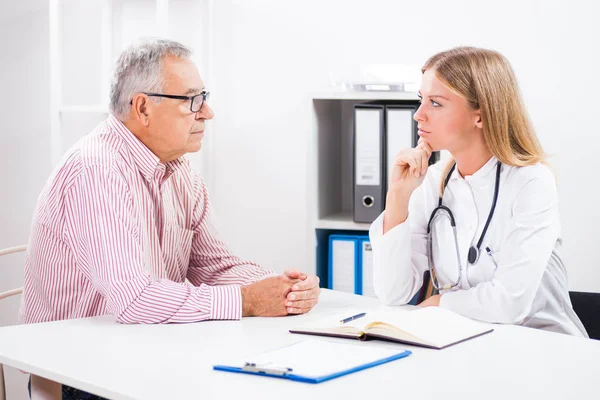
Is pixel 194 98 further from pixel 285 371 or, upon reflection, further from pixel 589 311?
pixel 589 311

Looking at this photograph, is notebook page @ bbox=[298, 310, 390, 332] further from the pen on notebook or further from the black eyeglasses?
the black eyeglasses

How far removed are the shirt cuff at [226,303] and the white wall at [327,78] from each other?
981mm

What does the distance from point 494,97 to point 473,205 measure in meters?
0.28

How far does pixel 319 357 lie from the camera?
1.38m

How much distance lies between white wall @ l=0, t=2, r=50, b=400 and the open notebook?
2.12 metres

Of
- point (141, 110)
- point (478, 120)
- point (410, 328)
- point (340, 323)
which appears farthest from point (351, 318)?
point (141, 110)

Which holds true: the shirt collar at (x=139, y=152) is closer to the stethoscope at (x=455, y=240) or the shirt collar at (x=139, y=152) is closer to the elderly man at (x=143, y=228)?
the elderly man at (x=143, y=228)

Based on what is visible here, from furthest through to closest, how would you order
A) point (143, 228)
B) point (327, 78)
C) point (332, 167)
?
point (327, 78), point (332, 167), point (143, 228)

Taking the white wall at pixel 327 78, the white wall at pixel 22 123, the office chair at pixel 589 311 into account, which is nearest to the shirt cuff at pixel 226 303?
the office chair at pixel 589 311

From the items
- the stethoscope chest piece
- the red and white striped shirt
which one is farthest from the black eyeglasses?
the stethoscope chest piece

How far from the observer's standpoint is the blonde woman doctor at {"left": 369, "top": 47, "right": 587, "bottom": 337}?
6.25 ft

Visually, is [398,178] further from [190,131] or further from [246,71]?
[246,71]

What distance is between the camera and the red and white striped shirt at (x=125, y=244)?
173 cm

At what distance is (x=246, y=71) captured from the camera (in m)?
3.29
